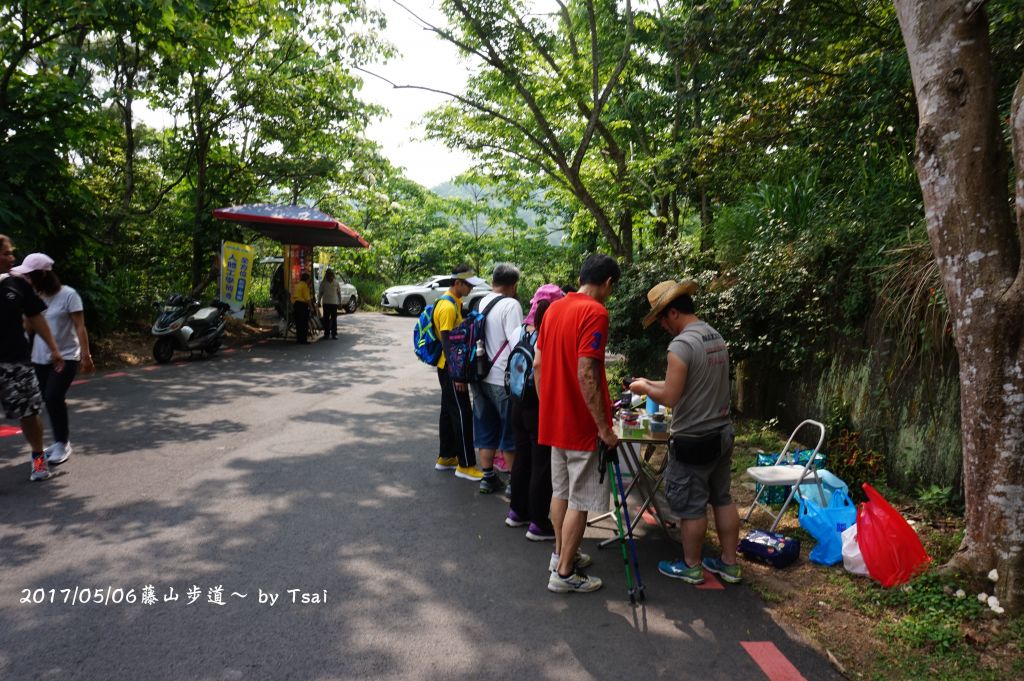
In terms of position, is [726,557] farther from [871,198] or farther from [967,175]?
[871,198]

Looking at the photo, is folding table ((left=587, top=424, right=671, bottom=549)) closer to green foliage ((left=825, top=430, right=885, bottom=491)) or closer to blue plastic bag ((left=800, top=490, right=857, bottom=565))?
blue plastic bag ((left=800, top=490, right=857, bottom=565))

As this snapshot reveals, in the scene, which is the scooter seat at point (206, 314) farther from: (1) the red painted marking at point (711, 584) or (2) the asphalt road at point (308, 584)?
(1) the red painted marking at point (711, 584)

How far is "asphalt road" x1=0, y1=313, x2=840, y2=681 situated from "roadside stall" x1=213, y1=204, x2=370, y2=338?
8289 millimetres

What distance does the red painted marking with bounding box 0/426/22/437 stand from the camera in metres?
6.69

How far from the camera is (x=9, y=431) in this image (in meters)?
6.80

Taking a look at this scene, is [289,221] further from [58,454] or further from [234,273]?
[58,454]

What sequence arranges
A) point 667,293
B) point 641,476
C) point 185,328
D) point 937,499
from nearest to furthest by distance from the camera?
point 667,293 < point 937,499 < point 641,476 < point 185,328

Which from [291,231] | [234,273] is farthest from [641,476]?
[291,231]

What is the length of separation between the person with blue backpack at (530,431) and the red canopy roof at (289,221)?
35.9 ft

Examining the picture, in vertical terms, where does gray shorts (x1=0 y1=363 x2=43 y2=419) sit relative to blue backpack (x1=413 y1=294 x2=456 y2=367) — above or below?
below

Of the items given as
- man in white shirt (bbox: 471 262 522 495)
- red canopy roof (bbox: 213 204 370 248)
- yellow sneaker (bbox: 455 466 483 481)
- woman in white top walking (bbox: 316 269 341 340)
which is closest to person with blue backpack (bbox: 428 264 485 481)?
yellow sneaker (bbox: 455 466 483 481)

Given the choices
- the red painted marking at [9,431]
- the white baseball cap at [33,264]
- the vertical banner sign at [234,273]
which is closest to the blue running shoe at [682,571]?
the white baseball cap at [33,264]

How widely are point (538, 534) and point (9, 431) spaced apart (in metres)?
5.72

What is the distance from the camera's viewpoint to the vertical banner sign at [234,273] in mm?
14164
